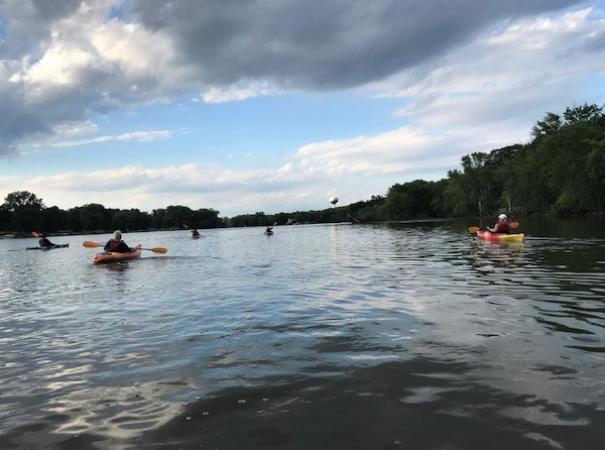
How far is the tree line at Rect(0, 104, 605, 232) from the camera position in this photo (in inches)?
2881

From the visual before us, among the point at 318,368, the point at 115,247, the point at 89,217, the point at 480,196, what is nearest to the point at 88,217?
the point at 89,217

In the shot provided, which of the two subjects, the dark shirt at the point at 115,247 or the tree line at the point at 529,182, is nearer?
the dark shirt at the point at 115,247

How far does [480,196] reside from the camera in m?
117

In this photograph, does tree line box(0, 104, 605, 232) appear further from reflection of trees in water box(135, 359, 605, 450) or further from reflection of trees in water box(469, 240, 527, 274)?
reflection of trees in water box(135, 359, 605, 450)

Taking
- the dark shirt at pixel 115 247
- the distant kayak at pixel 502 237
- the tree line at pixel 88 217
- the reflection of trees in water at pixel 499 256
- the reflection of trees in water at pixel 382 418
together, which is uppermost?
the tree line at pixel 88 217

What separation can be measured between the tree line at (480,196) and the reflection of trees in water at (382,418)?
70.7m

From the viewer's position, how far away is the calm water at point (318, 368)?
15.1ft

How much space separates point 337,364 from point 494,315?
389cm

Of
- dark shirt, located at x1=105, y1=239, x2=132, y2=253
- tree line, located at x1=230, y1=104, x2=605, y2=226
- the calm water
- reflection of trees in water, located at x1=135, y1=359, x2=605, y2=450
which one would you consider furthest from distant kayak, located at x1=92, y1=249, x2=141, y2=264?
tree line, located at x1=230, y1=104, x2=605, y2=226

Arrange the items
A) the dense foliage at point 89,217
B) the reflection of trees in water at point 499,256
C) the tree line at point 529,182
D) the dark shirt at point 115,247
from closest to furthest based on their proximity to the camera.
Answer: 1. the reflection of trees in water at point 499,256
2. the dark shirt at point 115,247
3. the tree line at point 529,182
4. the dense foliage at point 89,217

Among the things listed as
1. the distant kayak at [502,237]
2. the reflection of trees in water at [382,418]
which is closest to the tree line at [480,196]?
the distant kayak at [502,237]

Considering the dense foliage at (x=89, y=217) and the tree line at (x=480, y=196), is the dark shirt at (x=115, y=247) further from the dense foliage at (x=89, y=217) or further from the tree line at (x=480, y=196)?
the dense foliage at (x=89, y=217)

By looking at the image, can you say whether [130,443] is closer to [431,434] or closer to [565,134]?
[431,434]

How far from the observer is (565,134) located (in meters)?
75.6
